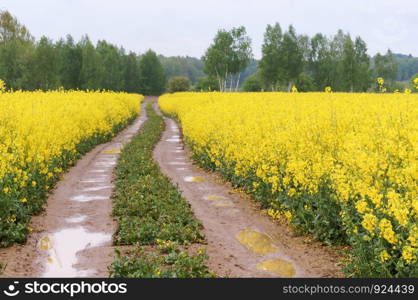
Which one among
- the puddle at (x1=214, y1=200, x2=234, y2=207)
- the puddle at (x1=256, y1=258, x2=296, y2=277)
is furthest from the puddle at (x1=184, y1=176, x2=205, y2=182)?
the puddle at (x1=256, y1=258, x2=296, y2=277)

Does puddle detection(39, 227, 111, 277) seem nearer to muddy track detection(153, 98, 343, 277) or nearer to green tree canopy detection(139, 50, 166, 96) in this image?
muddy track detection(153, 98, 343, 277)

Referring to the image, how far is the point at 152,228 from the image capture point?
355 inches

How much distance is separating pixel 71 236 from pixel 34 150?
3271mm

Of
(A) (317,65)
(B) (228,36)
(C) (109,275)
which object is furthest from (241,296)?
(A) (317,65)

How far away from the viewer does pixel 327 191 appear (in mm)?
8586

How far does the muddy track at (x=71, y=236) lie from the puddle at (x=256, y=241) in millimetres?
2300

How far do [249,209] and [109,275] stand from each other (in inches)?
194

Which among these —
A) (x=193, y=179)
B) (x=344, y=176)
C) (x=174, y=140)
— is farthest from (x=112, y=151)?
(x=344, y=176)

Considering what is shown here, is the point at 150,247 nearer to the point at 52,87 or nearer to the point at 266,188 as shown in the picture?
the point at 266,188

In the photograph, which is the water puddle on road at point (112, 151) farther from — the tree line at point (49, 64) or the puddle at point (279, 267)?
the tree line at point (49, 64)

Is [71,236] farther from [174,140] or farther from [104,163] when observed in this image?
[174,140]

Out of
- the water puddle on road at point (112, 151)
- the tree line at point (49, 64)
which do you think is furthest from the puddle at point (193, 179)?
the tree line at point (49, 64)

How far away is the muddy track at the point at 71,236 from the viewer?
24.3 feet

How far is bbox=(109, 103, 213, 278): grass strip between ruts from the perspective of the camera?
6863mm
